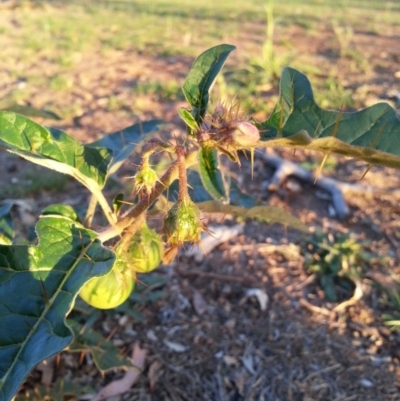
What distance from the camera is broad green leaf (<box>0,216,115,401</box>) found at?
1.01 meters

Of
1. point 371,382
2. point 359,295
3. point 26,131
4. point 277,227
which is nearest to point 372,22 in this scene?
point 277,227

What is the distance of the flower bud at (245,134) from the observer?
3.34 ft

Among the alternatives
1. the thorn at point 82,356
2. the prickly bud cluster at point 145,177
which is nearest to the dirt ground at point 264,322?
the thorn at point 82,356

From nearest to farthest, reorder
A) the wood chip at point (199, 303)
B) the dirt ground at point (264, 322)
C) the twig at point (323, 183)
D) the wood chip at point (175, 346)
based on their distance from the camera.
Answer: the dirt ground at point (264, 322) < the wood chip at point (175, 346) < the wood chip at point (199, 303) < the twig at point (323, 183)

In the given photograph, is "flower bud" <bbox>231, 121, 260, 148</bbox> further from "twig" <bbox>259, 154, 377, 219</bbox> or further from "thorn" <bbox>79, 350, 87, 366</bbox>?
"twig" <bbox>259, 154, 377, 219</bbox>

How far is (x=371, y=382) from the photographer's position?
1.92 meters

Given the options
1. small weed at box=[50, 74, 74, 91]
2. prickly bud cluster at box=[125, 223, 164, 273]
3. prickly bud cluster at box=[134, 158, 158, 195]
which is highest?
prickly bud cluster at box=[134, 158, 158, 195]

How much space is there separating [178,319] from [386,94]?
3.20 meters

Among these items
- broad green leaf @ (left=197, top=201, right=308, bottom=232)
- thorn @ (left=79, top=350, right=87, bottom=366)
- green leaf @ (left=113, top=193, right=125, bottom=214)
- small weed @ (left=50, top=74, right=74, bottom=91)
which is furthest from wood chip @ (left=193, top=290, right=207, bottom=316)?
small weed @ (left=50, top=74, right=74, bottom=91)

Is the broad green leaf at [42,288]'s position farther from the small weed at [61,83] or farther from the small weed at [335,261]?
the small weed at [61,83]

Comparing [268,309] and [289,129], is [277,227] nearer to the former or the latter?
[268,309]

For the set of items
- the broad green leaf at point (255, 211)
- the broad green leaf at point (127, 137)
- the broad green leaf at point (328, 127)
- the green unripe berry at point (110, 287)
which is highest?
the broad green leaf at point (328, 127)

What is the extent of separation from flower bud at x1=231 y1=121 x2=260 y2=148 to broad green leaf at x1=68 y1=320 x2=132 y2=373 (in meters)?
1.02

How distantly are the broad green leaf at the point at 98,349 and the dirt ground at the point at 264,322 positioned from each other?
0.16m
